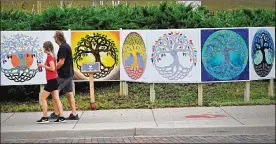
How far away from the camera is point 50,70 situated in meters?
9.25

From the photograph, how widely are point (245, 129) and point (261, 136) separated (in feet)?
1.25

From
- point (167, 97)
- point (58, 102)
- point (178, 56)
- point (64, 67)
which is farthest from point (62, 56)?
point (167, 97)

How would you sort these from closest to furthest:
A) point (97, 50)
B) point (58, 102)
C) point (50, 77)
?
point (50, 77), point (58, 102), point (97, 50)

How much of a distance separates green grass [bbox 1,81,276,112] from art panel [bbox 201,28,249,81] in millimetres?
659

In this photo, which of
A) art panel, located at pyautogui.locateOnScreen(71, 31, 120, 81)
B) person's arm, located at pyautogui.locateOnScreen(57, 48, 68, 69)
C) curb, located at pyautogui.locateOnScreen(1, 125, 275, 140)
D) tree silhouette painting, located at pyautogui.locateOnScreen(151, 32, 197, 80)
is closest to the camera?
curb, located at pyautogui.locateOnScreen(1, 125, 275, 140)

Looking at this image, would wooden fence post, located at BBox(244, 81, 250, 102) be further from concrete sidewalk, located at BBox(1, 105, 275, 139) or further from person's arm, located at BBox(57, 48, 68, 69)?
person's arm, located at BBox(57, 48, 68, 69)

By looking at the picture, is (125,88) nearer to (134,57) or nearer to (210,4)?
(134,57)

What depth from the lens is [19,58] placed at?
11141 millimetres

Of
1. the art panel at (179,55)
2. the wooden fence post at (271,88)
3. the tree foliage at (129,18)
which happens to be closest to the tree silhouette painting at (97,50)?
the tree foliage at (129,18)

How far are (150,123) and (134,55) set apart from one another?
9.10ft

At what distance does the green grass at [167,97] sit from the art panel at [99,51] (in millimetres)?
621

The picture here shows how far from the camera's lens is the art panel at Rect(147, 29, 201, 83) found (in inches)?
433

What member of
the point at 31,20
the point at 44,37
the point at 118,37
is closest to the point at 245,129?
the point at 118,37

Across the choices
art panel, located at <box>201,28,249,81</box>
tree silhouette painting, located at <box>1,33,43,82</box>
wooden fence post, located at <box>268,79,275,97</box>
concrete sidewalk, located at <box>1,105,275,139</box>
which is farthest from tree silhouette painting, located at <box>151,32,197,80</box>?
tree silhouette painting, located at <box>1,33,43,82</box>
